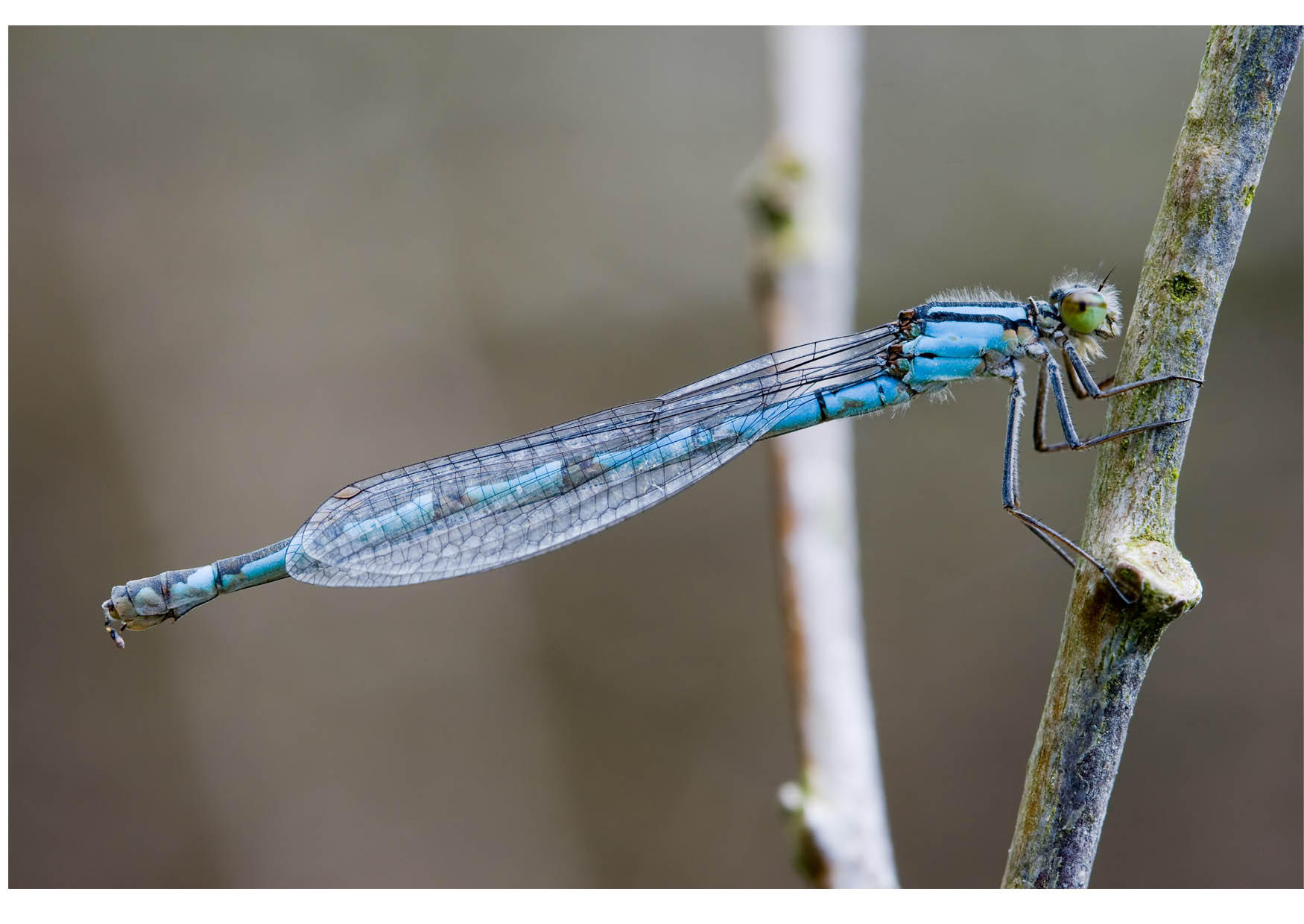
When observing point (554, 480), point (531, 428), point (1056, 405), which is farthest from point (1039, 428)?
point (531, 428)

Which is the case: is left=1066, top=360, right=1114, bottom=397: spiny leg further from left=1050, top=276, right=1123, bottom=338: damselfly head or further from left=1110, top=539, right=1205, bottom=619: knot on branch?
left=1110, top=539, right=1205, bottom=619: knot on branch

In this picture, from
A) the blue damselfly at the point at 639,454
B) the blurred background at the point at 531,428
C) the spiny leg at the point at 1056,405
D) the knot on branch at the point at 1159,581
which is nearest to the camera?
the knot on branch at the point at 1159,581

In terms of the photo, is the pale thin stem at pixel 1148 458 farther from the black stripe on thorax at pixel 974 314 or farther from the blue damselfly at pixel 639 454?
the black stripe on thorax at pixel 974 314

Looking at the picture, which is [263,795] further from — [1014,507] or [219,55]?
[1014,507]

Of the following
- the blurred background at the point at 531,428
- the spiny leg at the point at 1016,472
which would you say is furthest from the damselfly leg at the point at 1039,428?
the blurred background at the point at 531,428
